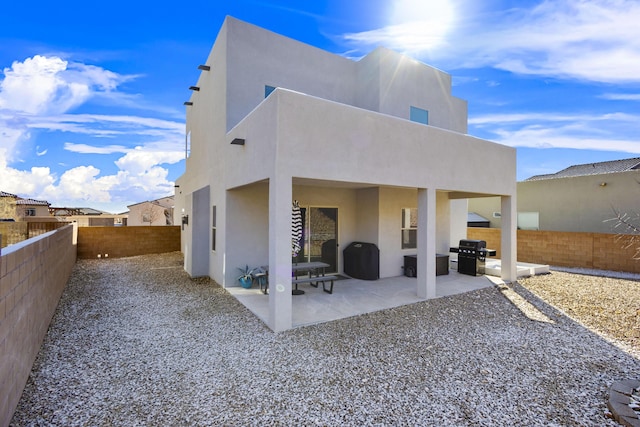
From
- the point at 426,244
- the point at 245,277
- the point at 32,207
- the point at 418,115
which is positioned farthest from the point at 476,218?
the point at 32,207

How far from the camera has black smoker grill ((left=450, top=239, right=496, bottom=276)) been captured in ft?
35.0

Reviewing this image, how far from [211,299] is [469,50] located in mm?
10839

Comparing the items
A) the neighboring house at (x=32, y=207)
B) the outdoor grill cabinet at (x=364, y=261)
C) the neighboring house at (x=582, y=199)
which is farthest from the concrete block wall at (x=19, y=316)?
the neighboring house at (x=32, y=207)

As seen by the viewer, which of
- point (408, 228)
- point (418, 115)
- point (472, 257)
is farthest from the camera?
point (418, 115)

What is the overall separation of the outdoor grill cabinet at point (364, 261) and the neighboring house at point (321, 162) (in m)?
0.34

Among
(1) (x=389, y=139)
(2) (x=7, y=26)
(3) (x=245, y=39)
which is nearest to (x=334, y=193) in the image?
(1) (x=389, y=139)

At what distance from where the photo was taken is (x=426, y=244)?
7.54 meters

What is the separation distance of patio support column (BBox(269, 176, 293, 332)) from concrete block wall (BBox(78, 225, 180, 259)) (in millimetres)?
13445

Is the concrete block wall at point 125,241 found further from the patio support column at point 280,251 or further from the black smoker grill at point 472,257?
the black smoker grill at point 472,257

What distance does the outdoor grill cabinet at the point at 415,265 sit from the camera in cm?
1010

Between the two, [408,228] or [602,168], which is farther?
[602,168]

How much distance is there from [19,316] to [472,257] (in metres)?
11.8

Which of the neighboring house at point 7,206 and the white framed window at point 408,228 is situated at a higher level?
the neighboring house at point 7,206

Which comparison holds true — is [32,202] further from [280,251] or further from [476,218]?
[476,218]
